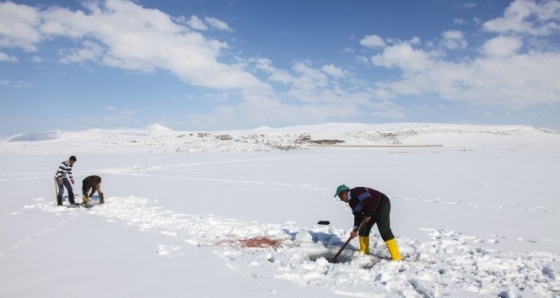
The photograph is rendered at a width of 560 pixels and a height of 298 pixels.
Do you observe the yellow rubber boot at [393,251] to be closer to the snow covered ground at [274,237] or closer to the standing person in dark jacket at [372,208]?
the standing person in dark jacket at [372,208]

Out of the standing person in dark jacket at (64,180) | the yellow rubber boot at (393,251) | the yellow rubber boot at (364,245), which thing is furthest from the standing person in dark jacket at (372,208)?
the standing person in dark jacket at (64,180)

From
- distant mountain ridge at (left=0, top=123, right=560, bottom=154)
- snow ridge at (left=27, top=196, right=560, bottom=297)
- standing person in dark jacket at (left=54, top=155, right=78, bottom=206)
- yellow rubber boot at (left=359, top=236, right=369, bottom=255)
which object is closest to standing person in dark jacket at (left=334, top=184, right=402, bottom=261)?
snow ridge at (left=27, top=196, right=560, bottom=297)

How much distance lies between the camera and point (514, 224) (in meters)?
8.21

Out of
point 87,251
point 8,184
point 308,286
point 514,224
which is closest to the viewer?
point 308,286

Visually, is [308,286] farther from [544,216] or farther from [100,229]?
[544,216]

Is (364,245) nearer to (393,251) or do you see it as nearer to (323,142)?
(393,251)

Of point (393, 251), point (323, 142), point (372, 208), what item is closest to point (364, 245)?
point (393, 251)

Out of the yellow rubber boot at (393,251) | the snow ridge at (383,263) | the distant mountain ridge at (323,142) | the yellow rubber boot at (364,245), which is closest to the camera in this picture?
the snow ridge at (383,263)

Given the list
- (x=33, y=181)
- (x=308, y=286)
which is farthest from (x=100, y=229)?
(x=33, y=181)

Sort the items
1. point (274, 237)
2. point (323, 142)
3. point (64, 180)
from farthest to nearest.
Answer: point (323, 142), point (64, 180), point (274, 237)

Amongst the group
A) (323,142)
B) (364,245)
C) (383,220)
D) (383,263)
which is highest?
(323,142)

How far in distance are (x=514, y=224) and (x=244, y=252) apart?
589 centimetres

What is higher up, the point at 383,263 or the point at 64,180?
the point at 64,180

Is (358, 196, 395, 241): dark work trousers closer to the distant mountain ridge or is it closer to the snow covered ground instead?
the snow covered ground
